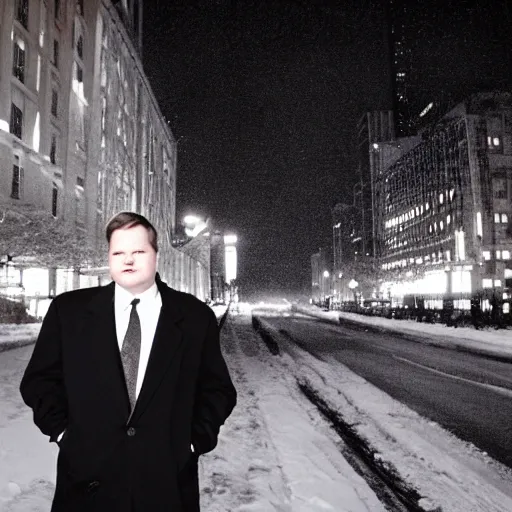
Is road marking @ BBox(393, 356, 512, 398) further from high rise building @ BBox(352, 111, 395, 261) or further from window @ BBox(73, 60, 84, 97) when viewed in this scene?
high rise building @ BBox(352, 111, 395, 261)

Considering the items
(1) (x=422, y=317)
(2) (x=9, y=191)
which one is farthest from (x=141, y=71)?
(1) (x=422, y=317)

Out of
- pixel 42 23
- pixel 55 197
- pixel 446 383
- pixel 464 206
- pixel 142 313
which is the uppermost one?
pixel 42 23

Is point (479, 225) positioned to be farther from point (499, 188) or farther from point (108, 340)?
point (108, 340)

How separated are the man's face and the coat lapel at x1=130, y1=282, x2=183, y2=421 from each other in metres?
0.16

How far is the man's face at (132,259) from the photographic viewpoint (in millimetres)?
2150

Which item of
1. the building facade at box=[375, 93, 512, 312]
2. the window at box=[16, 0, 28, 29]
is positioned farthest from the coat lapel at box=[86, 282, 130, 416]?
the building facade at box=[375, 93, 512, 312]

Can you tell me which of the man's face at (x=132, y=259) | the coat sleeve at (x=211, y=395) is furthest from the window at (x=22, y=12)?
the coat sleeve at (x=211, y=395)

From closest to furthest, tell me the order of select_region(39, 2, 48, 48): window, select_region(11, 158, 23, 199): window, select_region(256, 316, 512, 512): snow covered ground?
select_region(256, 316, 512, 512): snow covered ground < select_region(11, 158, 23, 199): window < select_region(39, 2, 48, 48): window

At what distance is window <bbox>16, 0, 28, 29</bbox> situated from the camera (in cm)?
2915

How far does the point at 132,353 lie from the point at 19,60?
33.5 meters

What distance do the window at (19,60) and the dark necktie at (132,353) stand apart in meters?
32.1

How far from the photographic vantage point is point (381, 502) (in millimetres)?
4090

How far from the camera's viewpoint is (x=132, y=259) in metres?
2.17

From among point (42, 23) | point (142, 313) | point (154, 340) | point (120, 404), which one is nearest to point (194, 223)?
point (42, 23)
